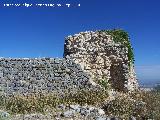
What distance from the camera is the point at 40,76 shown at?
73.7 feet

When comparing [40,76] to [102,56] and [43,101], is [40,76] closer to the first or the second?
[43,101]

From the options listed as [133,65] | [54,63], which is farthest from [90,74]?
[133,65]

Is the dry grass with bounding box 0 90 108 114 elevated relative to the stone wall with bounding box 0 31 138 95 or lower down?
lower down

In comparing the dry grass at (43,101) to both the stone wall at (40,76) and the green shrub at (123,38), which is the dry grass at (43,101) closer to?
the stone wall at (40,76)

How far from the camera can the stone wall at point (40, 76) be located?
22.2 metres

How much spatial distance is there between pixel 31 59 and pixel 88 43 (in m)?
3.26

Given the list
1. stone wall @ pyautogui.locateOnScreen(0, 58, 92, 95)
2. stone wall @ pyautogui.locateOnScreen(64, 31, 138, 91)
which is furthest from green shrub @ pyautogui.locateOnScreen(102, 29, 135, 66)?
stone wall @ pyautogui.locateOnScreen(0, 58, 92, 95)

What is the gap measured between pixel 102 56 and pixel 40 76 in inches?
147

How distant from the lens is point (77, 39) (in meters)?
24.5

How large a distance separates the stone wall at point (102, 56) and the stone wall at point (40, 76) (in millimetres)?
1527

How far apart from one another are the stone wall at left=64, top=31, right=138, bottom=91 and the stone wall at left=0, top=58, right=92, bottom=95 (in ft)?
5.01

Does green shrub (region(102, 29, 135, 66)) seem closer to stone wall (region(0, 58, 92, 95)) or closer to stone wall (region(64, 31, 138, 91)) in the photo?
stone wall (region(64, 31, 138, 91))

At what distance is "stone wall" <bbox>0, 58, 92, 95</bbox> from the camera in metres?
22.2

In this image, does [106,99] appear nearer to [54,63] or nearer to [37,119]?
[54,63]
